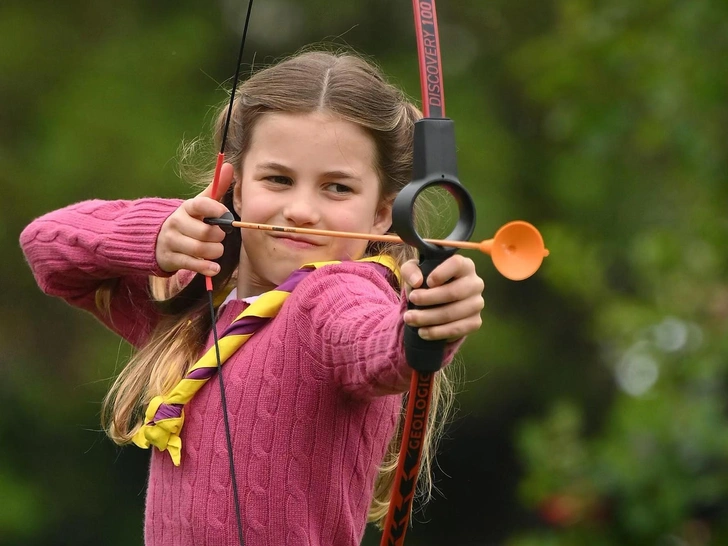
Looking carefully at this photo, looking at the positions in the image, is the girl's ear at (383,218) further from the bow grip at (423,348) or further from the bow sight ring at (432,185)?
the bow grip at (423,348)

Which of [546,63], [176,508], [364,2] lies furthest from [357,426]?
[364,2]

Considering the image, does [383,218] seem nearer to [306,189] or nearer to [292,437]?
[306,189]

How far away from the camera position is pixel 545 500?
5.04 meters

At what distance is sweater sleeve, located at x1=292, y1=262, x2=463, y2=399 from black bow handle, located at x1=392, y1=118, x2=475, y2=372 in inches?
1.8

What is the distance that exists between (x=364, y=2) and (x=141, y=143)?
1.47 m

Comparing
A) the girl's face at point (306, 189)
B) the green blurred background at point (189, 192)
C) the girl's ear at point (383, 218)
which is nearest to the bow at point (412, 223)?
the girl's face at point (306, 189)

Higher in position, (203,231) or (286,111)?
(286,111)

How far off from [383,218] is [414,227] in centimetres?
68

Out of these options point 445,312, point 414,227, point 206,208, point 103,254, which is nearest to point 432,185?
point 414,227

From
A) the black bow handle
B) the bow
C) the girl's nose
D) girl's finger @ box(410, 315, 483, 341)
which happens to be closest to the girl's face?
the girl's nose

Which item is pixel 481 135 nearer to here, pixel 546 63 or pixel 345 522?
pixel 546 63

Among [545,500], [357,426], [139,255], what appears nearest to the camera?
[357,426]

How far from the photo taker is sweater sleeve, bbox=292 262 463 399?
176 cm

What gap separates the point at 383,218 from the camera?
7.66 feet
